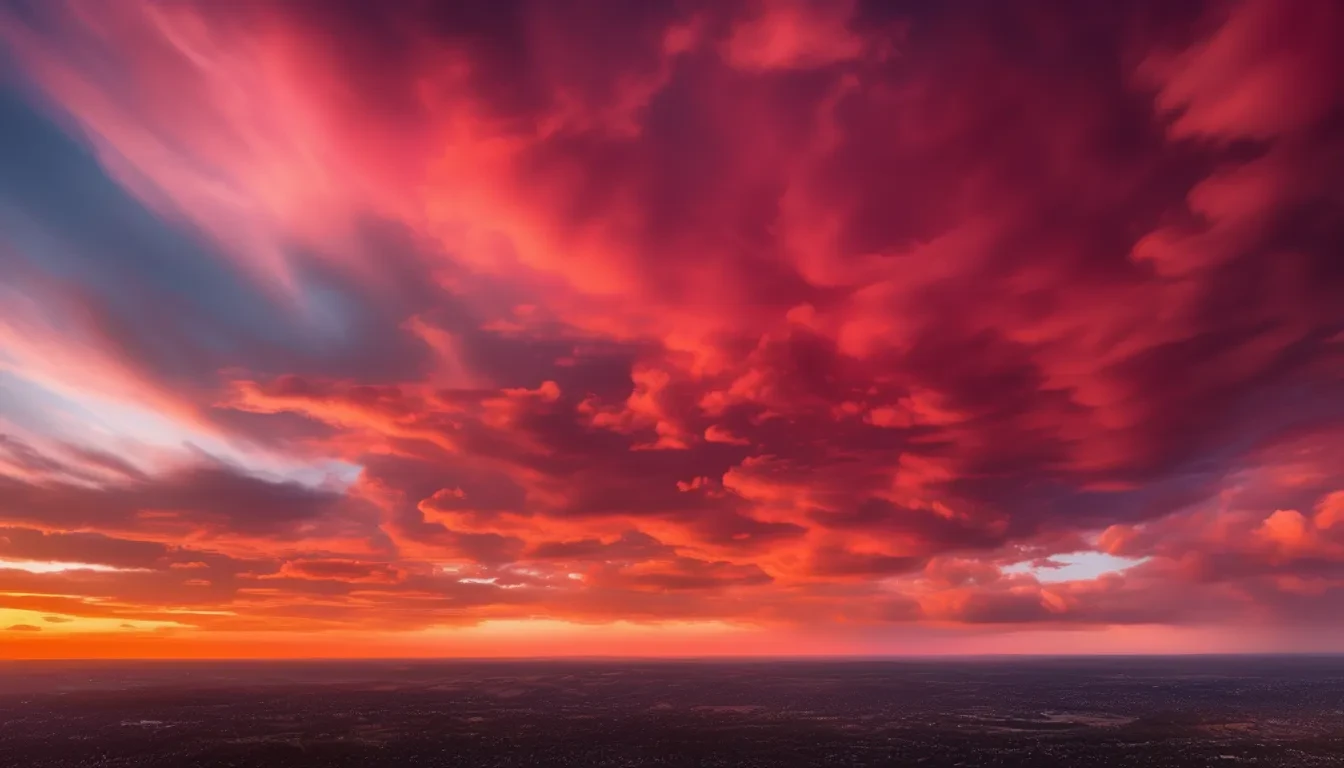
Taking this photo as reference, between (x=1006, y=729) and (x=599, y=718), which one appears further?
(x=599, y=718)

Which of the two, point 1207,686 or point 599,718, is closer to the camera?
point 599,718

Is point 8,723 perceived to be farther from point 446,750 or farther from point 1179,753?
point 1179,753

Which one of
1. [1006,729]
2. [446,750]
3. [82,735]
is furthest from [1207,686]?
[82,735]

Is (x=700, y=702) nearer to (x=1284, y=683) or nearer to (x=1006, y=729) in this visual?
(x=1006, y=729)

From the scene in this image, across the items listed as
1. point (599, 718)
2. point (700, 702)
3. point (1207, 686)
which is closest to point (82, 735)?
point (599, 718)

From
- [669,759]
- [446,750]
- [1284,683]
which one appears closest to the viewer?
[669,759]

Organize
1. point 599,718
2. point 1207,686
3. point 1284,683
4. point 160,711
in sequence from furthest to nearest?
point 1284,683 < point 1207,686 < point 160,711 < point 599,718
